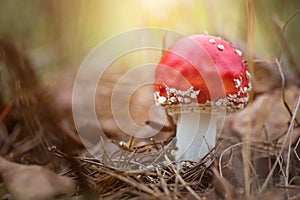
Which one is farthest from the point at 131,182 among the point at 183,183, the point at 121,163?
the point at 121,163

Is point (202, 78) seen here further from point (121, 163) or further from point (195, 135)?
point (121, 163)

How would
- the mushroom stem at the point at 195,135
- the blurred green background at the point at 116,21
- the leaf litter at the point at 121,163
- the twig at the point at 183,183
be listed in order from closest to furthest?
the leaf litter at the point at 121,163 < the twig at the point at 183,183 < the mushroom stem at the point at 195,135 < the blurred green background at the point at 116,21

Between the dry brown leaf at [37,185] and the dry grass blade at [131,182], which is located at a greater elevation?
the dry brown leaf at [37,185]

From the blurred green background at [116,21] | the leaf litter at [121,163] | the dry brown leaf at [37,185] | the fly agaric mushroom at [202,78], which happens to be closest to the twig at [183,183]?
the leaf litter at [121,163]

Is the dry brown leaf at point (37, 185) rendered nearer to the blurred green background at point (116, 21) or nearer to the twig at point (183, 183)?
the twig at point (183, 183)

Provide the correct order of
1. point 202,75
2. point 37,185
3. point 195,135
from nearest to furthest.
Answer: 1. point 37,185
2. point 202,75
3. point 195,135

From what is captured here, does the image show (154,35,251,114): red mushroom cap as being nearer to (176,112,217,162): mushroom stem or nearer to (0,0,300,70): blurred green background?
(176,112,217,162): mushroom stem

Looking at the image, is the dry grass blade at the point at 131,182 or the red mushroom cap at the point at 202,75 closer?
the dry grass blade at the point at 131,182
